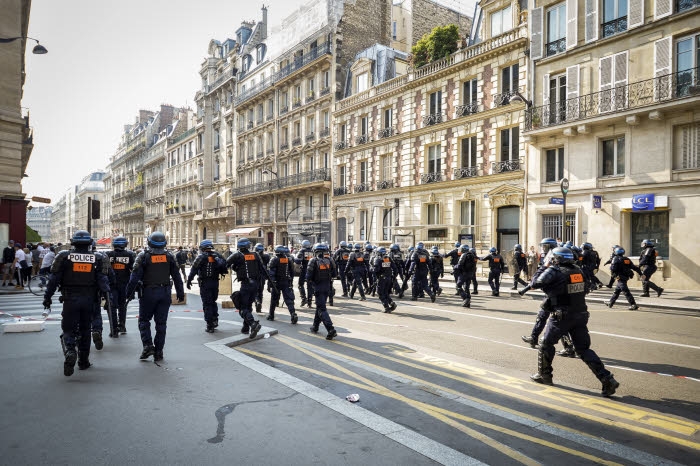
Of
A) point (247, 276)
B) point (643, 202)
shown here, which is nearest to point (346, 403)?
point (247, 276)

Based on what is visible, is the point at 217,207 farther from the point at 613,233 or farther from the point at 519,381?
the point at 519,381

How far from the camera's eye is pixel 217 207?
48688mm

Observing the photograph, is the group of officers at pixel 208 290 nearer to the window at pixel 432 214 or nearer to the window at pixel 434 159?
the window at pixel 432 214

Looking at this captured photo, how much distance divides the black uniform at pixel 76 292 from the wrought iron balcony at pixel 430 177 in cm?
2230

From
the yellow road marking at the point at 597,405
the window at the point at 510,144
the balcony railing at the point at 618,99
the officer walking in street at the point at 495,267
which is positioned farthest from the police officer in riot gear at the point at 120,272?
the window at the point at 510,144

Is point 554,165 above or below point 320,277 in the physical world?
above

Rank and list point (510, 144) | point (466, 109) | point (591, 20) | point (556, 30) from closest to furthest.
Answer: point (591, 20), point (556, 30), point (510, 144), point (466, 109)

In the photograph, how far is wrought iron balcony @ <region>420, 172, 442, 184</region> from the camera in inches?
1056

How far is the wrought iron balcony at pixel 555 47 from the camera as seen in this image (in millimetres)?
21172

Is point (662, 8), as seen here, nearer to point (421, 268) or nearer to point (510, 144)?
point (510, 144)

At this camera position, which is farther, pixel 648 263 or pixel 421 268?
pixel 648 263

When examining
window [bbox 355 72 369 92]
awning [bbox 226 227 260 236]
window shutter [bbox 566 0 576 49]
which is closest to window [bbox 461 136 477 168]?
window shutter [bbox 566 0 576 49]

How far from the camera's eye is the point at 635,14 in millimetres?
18438

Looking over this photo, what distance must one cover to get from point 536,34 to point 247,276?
1922 cm
